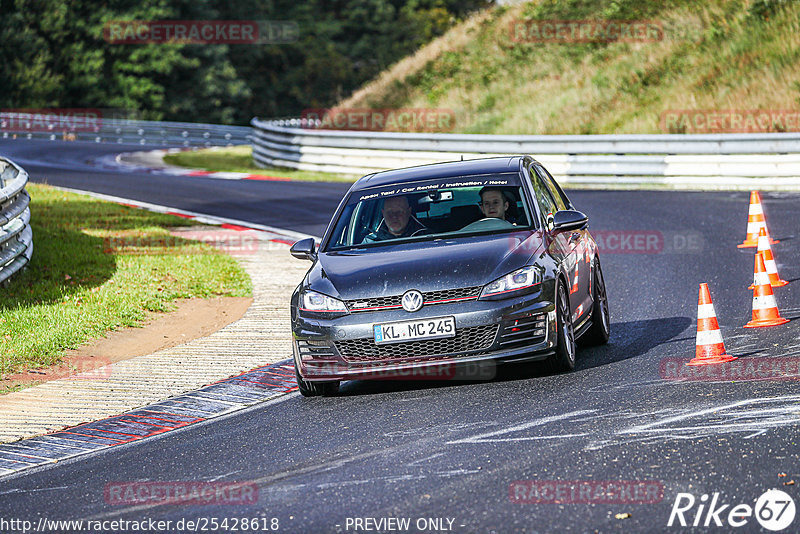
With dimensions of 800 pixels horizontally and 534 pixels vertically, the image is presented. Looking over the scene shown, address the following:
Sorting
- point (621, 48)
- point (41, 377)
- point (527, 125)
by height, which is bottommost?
point (41, 377)

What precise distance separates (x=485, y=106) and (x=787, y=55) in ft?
32.5

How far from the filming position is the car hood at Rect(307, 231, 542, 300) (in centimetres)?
815

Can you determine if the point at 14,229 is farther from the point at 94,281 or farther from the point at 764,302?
the point at 764,302

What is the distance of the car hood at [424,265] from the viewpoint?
8148mm

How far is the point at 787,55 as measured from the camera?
29312 millimetres

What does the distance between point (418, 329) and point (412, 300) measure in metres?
0.20

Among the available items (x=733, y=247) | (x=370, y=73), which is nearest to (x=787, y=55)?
(x=733, y=247)

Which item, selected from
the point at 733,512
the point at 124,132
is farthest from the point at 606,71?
the point at 733,512

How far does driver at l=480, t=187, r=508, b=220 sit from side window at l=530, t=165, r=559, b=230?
29cm

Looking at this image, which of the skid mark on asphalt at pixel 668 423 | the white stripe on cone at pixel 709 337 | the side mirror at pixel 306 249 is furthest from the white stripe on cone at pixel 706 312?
the side mirror at pixel 306 249

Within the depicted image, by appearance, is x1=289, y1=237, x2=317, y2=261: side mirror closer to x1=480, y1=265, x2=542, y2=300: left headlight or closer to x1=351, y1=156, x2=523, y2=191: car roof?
x1=351, y1=156, x2=523, y2=191: car roof

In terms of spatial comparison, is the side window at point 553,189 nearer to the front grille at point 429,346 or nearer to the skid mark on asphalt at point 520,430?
the front grille at point 429,346

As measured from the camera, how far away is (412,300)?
26.5ft

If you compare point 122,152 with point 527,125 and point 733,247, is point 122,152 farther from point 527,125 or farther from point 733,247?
point 733,247
